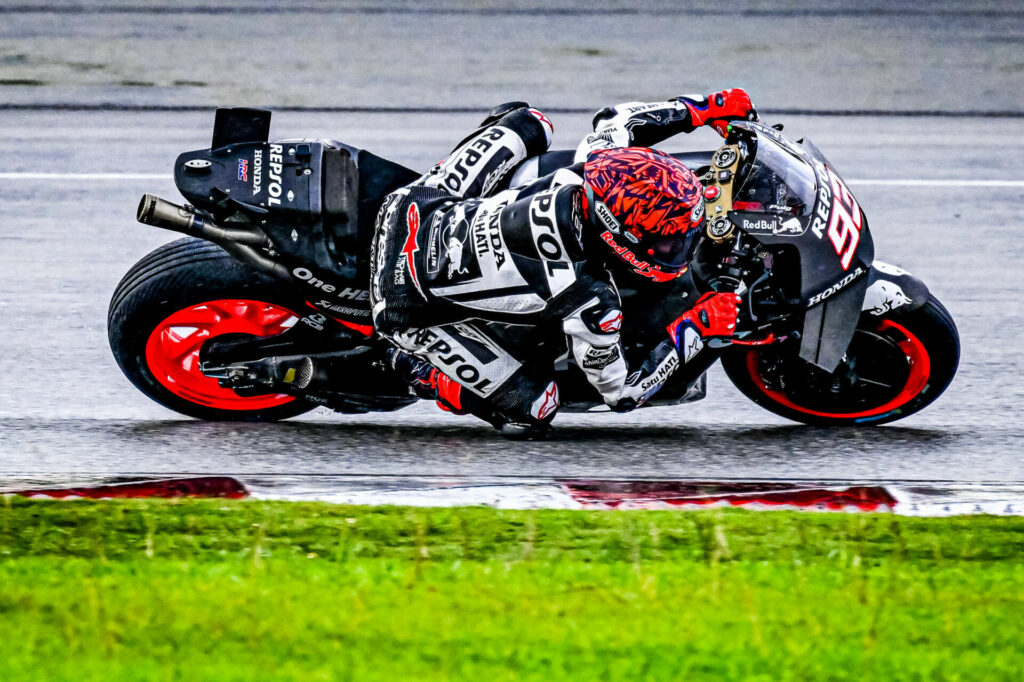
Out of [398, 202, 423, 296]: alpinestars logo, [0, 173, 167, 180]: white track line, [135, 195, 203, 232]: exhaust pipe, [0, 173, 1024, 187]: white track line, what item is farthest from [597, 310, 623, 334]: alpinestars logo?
[0, 173, 167, 180]: white track line

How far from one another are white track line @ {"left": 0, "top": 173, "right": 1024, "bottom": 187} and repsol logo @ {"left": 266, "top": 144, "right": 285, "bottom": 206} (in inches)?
148

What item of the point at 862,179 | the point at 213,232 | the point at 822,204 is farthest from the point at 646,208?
the point at 862,179

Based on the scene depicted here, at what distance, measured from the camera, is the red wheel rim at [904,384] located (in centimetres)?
584

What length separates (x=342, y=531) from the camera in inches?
199

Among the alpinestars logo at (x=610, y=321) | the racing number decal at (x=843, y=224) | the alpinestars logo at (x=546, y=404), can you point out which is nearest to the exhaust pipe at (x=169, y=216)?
the alpinestars logo at (x=546, y=404)

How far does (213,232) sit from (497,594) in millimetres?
1836

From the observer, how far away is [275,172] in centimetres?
547

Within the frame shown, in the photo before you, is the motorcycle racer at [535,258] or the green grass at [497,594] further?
the motorcycle racer at [535,258]

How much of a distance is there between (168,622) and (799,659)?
1912 mm

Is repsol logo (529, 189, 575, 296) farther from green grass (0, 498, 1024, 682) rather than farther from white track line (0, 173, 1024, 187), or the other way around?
white track line (0, 173, 1024, 187)

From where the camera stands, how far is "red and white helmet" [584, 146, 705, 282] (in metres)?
4.82

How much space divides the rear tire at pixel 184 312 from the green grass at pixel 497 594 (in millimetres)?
885

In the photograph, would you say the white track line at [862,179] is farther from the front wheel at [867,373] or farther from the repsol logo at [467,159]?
the repsol logo at [467,159]

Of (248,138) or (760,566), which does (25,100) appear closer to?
(248,138)
